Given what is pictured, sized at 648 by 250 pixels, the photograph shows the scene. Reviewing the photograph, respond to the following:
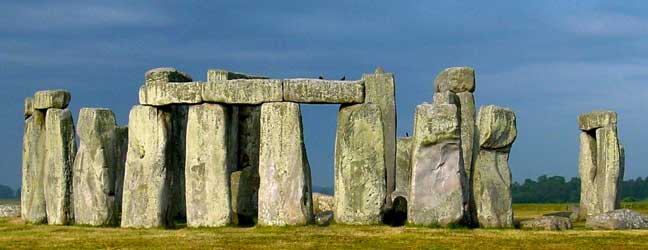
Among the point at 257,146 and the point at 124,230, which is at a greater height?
the point at 257,146

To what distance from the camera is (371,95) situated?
28906 millimetres

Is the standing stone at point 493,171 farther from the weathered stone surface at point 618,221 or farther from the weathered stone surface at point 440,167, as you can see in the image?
the weathered stone surface at point 618,221

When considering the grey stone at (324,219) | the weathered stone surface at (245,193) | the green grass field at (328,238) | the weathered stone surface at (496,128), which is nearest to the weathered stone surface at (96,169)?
the green grass field at (328,238)

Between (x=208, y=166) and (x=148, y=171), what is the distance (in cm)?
136

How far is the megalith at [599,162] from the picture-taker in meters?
28.9

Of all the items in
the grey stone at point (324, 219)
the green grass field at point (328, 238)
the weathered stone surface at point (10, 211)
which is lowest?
the green grass field at point (328, 238)

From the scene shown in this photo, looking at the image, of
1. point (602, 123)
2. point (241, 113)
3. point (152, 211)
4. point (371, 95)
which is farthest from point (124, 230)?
point (602, 123)

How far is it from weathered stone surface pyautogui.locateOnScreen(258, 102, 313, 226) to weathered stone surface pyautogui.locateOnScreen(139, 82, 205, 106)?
1.45 meters

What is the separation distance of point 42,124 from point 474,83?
1003cm

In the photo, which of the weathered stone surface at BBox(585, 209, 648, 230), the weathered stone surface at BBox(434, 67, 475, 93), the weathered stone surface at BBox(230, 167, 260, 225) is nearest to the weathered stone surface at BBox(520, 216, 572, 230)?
the weathered stone surface at BBox(585, 209, 648, 230)

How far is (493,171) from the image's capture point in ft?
75.2

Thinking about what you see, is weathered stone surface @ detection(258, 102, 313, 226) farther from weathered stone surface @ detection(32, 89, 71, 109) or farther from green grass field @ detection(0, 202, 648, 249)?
weathered stone surface @ detection(32, 89, 71, 109)

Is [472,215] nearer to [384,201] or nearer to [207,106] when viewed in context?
[384,201]

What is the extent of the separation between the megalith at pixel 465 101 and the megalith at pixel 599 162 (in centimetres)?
639
